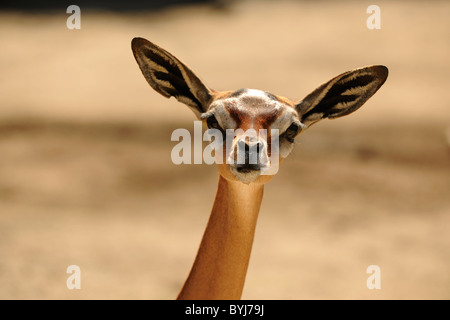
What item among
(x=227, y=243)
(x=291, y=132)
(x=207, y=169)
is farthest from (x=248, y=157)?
(x=207, y=169)

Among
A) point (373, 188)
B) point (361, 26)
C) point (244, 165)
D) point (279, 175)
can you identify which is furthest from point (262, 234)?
point (361, 26)

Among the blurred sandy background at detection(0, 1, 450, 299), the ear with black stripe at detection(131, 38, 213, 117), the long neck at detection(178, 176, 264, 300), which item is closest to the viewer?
the long neck at detection(178, 176, 264, 300)

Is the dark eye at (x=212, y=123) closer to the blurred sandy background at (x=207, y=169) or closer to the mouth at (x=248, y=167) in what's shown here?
the mouth at (x=248, y=167)

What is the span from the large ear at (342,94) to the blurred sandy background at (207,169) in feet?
13.9

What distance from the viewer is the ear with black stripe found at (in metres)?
5.38

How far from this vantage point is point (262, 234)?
37.7 feet

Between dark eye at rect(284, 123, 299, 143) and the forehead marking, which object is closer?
the forehead marking

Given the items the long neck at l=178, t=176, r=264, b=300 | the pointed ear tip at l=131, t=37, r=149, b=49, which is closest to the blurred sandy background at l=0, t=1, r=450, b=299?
the long neck at l=178, t=176, r=264, b=300

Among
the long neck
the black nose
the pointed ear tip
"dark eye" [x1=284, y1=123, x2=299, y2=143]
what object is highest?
the pointed ear tip

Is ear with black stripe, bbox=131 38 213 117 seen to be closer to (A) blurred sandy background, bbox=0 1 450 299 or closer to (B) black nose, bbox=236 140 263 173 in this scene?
(B) black nose, bbox=236 140 263 173

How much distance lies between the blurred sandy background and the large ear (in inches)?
167

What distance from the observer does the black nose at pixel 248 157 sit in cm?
456

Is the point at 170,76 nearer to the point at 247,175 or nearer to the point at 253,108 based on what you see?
the point at 253,108

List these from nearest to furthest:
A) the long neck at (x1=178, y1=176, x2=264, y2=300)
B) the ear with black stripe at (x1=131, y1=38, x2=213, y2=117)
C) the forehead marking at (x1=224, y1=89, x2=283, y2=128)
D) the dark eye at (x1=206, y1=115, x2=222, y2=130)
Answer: the forehead marking at (x1=224, y1=89, x2=283, y2=128) → the dark eye at (x1=206, y1=115, x2=222, y2=130) → the long neck at (x1=178, y1=176, x2=264, y2=300) → the ear with black stripe at (x1=131, y1=38, x2=213, y2=117)
